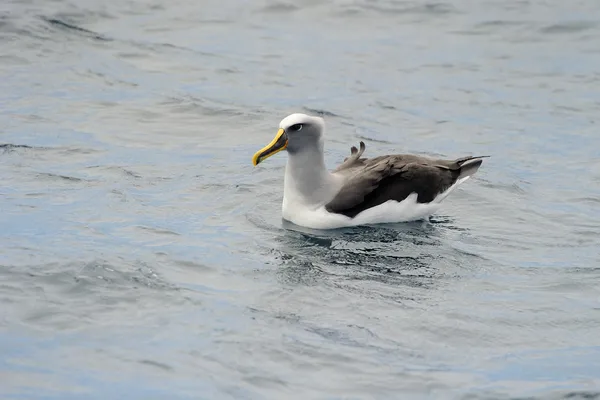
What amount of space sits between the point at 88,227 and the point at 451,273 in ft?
12.1

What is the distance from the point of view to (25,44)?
721 inches

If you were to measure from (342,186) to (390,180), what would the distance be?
0.52 metres

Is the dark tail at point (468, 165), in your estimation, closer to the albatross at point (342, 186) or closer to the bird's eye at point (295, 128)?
the albatross at point (342, 186)

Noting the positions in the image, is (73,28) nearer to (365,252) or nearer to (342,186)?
(342,186)

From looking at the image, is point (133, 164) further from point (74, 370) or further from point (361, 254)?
point (74, 370)

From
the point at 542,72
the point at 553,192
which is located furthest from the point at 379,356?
the point at 542,72

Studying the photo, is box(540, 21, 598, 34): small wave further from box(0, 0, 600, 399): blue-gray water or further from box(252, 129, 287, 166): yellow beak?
box(252, 129, 287, 166): yellow beak

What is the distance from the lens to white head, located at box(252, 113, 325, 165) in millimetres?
12172

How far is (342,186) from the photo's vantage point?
1230cm

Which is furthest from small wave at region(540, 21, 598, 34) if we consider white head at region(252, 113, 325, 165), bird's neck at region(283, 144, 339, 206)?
bird's neck at region(283, 144, 339, 206)

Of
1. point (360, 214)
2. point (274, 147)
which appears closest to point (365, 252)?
point (360, 214)

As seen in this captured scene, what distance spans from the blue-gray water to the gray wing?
31 centimetres

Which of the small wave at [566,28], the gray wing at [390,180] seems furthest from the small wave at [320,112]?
the small wave at [566,28]

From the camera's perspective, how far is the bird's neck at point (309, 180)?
12.2 metres
